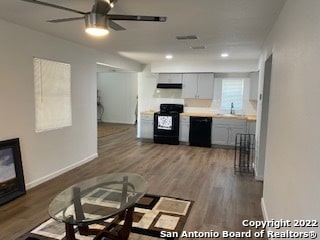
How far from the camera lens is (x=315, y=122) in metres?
1.33

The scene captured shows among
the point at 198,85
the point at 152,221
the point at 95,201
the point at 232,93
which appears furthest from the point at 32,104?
the point at 232,93

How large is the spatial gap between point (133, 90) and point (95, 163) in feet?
20.1

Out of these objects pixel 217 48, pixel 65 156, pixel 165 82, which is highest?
pixel 217 48

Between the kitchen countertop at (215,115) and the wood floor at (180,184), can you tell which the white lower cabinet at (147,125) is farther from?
the wood floor at (180,184)

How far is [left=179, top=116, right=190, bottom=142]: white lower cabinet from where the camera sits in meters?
6.99

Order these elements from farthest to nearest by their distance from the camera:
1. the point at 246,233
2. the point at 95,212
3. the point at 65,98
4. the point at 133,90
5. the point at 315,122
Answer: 1. the point at 133,90
2. the point at 65,98
3. the point at 246,233
4. the point at 95,212
5. the point at 315,122

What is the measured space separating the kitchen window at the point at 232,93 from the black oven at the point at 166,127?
1472 millimetres

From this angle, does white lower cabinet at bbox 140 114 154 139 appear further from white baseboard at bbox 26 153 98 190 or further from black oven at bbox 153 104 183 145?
white baseboard at bbox 26 153 98 190

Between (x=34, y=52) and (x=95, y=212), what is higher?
(x=34, y=52)

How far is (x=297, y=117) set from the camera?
1716mm

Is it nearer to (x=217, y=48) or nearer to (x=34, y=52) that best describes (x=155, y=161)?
(x=217, y=48)

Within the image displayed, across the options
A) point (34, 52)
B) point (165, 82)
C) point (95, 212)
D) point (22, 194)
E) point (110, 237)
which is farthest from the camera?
point (165, 82)

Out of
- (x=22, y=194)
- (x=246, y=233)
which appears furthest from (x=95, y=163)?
(x=246, y=233)

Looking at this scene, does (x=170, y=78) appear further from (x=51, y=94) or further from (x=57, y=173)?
(x=57, y=173)
